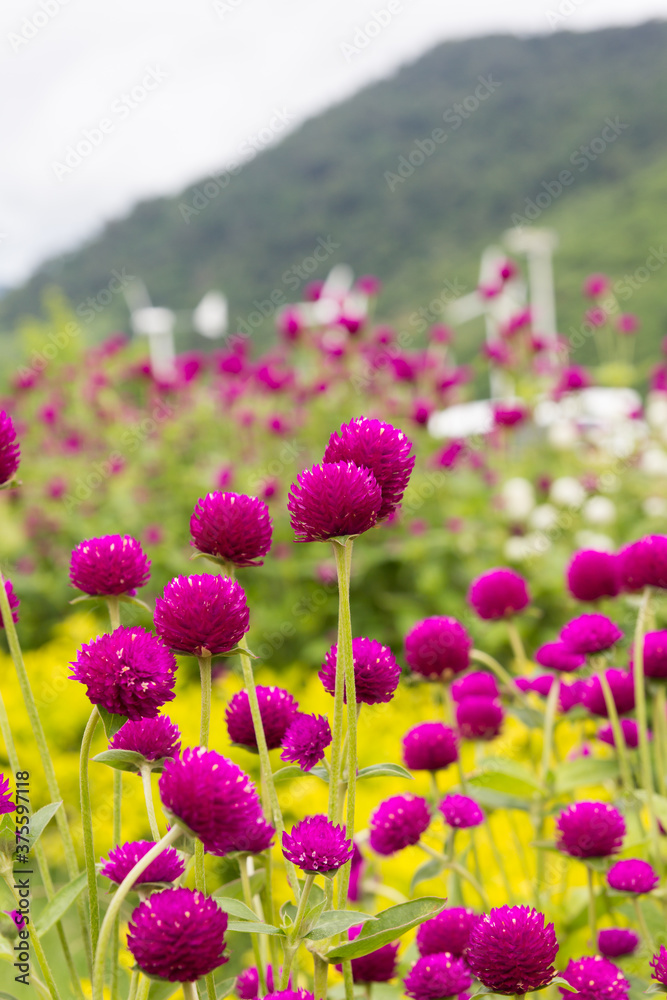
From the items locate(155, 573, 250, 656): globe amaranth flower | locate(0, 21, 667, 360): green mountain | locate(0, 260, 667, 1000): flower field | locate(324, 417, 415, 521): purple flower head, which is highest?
locate(324, 417, 415, 521): purple flower head

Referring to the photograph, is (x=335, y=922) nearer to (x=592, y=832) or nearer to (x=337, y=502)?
(x=337, y=502)

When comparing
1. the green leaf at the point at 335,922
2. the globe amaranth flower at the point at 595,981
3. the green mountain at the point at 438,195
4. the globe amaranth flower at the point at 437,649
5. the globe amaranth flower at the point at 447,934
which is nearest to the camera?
the green leaf at the point at 335,922

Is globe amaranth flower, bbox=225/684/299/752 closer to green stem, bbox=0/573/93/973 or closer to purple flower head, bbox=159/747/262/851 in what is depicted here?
green stem, bbox=0/573/93/973

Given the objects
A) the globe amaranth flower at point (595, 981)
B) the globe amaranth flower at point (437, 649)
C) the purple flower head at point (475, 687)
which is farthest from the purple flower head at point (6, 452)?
the purple flower head at point (475, 687)

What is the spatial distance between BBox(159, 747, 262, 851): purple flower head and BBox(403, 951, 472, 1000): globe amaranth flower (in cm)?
37

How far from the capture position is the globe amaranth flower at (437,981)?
2.85ft

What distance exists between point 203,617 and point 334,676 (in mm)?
225

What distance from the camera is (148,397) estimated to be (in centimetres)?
518

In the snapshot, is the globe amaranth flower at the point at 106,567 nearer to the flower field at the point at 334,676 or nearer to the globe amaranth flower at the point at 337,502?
the flower field at the point at 334,676

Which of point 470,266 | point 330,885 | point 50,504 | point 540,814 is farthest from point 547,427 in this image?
point 470,266

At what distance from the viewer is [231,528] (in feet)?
2.75

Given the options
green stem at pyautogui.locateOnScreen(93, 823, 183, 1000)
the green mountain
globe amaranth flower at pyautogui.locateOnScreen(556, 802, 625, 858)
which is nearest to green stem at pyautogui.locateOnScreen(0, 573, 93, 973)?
green stem at pyautogui.locateOnScreen(93, 823, 183, 1000)

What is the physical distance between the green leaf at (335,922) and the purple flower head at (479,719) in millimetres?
787

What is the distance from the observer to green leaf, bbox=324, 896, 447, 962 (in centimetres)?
74
